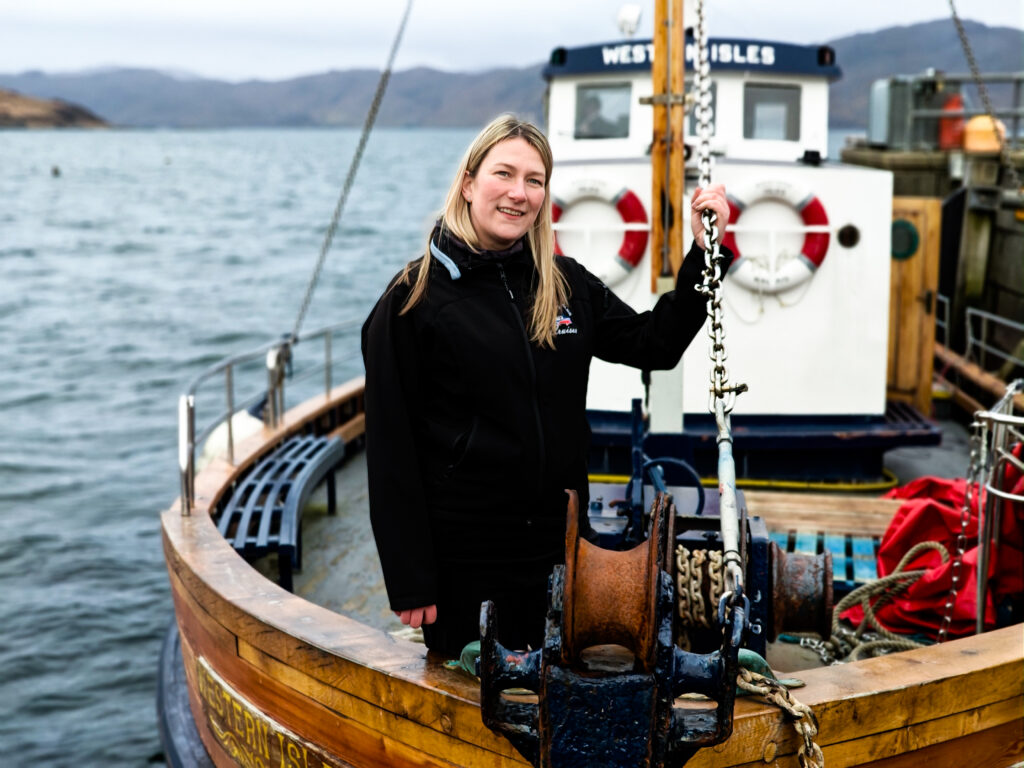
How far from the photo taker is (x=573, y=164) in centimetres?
708

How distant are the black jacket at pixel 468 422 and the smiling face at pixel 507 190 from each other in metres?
0.08

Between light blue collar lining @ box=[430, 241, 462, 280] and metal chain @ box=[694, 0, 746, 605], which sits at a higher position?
light blue collar lining @ box=[430, 241, 462, 280]

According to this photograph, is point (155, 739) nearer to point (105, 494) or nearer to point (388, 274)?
point (105, 494)

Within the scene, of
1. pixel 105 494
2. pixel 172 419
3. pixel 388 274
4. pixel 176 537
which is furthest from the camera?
pixel 388 274

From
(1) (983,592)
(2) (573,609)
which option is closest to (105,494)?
(1) (983,592)

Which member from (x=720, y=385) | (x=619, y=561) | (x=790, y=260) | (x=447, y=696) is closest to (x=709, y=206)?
(x=720, y=385)

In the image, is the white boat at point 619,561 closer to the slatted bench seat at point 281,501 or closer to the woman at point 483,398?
the slatted bench seat at point 281,501

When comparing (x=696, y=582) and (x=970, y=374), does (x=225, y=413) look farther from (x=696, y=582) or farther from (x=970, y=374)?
(x=970, y=374)

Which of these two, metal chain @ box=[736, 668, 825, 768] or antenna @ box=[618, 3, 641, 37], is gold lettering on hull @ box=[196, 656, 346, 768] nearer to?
metal chain @ box=[736, 668, 825, 768]

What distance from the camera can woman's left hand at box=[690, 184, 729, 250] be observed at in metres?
3.06

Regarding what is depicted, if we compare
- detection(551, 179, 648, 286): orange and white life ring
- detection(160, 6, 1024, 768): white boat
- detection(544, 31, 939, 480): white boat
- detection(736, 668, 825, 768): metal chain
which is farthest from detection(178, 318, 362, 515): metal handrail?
detection(736, 668, 825, 768): metal chain

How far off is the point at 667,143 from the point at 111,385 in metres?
14.5

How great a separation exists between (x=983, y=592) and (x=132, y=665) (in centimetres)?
603

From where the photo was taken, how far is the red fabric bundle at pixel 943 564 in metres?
4.55
